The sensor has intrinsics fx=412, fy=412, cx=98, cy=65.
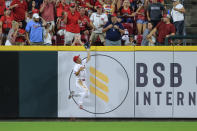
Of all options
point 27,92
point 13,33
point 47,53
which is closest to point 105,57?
point 47,53

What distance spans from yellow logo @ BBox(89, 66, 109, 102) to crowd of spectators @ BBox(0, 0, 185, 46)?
1454mm

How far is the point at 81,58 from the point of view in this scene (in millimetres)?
11703

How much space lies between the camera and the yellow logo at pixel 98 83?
11695 millimetres

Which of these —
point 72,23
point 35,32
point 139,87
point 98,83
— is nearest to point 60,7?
point 72,23

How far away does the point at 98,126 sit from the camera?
10.3 m

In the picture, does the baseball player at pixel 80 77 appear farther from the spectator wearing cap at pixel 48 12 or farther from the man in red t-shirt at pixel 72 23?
the spectator wearing cap at pixel 48 12

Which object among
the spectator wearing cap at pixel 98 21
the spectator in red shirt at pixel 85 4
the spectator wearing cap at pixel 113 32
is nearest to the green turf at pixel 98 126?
the spectator wearing cap at pixel 113 32

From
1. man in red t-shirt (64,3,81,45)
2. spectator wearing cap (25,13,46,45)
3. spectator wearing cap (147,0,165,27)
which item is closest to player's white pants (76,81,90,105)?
spectator wearing cap (25,13,46,45)

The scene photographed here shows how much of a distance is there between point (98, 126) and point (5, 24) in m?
6.54

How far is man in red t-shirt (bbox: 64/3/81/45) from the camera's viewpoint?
13.9 m

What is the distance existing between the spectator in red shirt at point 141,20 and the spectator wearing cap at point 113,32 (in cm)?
198

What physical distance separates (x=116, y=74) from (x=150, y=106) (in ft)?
4.34

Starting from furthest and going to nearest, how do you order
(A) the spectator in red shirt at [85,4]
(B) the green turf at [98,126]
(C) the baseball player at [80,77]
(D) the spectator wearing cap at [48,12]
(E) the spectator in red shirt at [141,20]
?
(A) the spectator in red shirt at [85,4] < (D) the spectator wearing cap at [48,12] < (E) the spectator in red shirt at [141,20] < (C) the baseball player at [80,77] < (B) the green turf at [98,126]

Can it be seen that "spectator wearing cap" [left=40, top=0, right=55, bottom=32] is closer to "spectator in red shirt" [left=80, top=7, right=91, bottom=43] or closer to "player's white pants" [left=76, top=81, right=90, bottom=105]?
"spectator in red shirt" [left=80, top=7, right=91, bottom=43]
